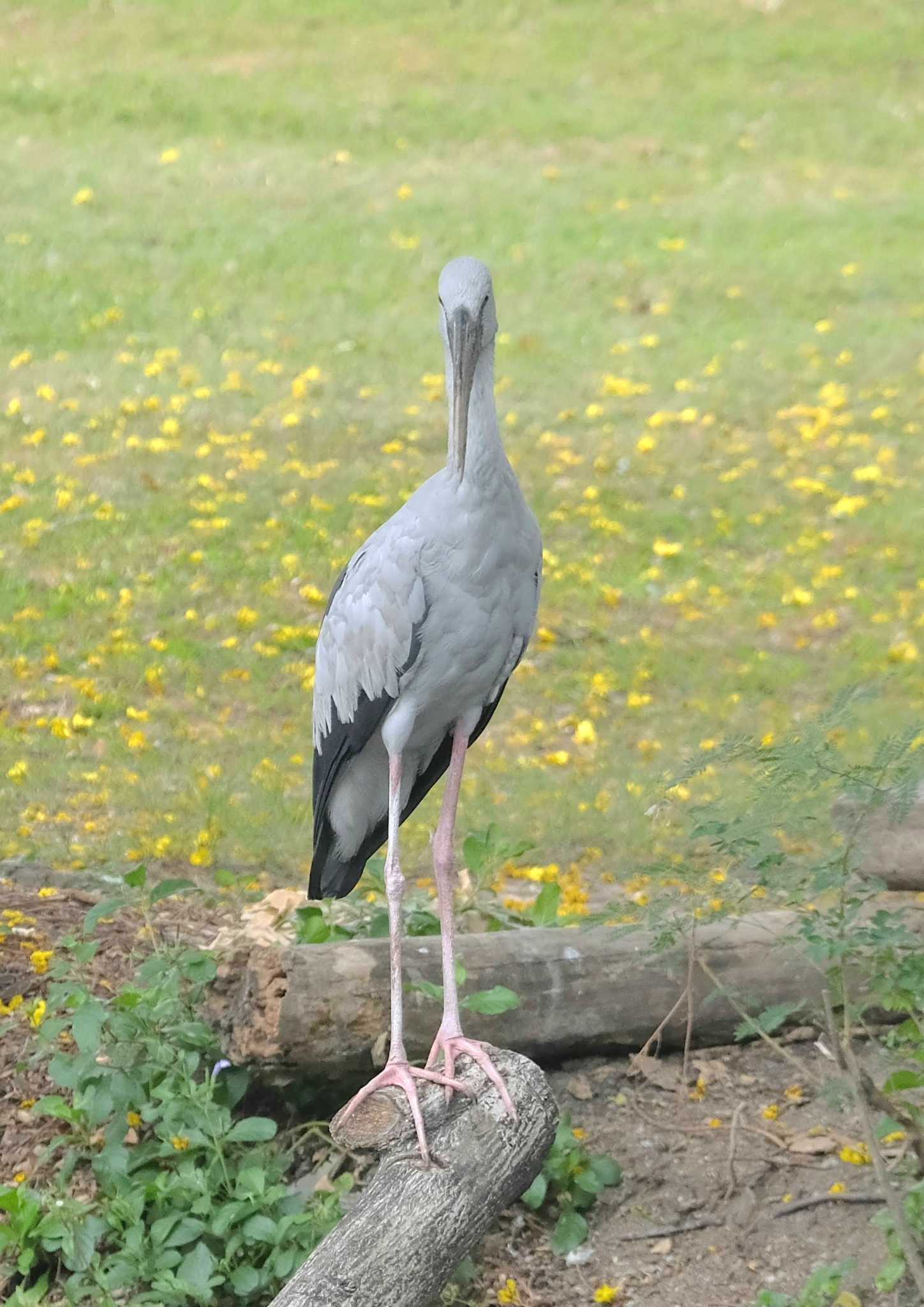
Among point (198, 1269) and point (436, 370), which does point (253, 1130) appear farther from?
point (436, 370)

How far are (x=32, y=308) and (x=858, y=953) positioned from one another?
10076mm

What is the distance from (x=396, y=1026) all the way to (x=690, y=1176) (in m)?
0.96

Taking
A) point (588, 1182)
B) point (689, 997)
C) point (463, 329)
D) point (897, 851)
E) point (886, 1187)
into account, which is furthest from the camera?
point (897, 851)

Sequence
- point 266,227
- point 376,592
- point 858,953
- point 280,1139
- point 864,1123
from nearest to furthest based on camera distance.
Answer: point 864,1123 → point 858,953 → point 376,592 → point 280,1139 → point 266,227

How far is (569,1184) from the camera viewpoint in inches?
173

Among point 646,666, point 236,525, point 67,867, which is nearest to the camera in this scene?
point 67,867

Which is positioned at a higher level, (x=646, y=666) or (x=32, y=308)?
(x=32, y=308)

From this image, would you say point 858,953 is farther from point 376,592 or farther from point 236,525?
point 236,525

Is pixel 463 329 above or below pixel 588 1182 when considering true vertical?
above

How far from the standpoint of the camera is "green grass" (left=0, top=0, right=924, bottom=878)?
758 centimetres

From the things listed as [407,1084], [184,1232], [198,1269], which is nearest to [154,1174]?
[184,1232]

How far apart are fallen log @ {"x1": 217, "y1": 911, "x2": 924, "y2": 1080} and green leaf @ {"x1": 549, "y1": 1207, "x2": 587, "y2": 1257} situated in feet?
1.64

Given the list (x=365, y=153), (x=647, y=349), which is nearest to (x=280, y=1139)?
(x=647, y=349)

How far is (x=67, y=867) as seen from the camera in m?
6.04
